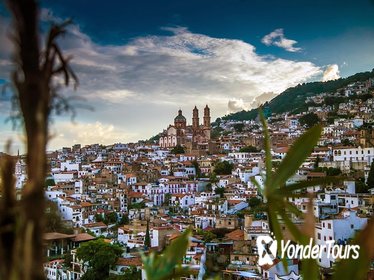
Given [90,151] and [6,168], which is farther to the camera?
[90,151]

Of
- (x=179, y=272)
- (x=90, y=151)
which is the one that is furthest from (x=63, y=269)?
(x=90, y=151)

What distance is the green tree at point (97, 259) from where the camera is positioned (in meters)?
14.0

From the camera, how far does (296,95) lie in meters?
68.2

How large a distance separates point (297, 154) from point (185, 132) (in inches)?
1776

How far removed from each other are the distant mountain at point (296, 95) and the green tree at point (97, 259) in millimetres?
47611

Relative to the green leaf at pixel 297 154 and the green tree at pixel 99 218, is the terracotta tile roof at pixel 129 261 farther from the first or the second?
the green leaf at pixel 297 154

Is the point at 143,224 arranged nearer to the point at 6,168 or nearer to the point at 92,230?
the point at 92,230

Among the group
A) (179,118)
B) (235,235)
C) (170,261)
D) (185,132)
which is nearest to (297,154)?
(170,261)

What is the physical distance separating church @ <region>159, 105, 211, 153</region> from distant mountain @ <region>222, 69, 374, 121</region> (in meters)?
13.2

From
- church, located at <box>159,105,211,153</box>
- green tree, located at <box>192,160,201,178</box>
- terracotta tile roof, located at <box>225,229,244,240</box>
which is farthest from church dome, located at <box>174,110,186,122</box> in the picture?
terracotta tile roof, located at <box>225,229,244,240</box>

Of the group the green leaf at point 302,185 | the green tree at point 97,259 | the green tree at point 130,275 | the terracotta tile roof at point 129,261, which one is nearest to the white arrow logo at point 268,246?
the green leaf at point 302,185

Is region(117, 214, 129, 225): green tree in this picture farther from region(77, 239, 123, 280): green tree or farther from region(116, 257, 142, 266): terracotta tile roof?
region(116, 257, 142, 266): terracotta tile roof

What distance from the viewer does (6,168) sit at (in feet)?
1.54

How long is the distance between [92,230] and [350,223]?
10.9 m
